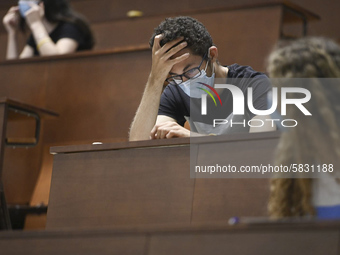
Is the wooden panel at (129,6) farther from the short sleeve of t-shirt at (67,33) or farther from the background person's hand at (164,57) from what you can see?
the background person's hand at (164,57)

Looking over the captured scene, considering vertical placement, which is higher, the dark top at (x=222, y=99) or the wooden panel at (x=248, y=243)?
the dark top at (x=222, y=99)

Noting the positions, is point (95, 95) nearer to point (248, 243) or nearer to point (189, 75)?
point (189, 75)

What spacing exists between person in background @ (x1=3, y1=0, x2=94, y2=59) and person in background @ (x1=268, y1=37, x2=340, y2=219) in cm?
118

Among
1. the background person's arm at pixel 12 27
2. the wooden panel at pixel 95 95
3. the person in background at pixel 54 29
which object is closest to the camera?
the wooden panel at pixel 95 95

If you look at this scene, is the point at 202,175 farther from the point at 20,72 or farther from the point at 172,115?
the point at 20,72

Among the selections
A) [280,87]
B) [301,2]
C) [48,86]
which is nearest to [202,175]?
[280,87]

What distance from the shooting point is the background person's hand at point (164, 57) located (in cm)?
105

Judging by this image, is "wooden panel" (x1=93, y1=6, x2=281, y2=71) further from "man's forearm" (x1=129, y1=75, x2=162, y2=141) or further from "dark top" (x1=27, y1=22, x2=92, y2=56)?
"man's forearm" (x1=129, y1=75, x2=162, y2=141)

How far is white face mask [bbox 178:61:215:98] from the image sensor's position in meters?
1.07

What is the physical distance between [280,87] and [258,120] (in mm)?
354

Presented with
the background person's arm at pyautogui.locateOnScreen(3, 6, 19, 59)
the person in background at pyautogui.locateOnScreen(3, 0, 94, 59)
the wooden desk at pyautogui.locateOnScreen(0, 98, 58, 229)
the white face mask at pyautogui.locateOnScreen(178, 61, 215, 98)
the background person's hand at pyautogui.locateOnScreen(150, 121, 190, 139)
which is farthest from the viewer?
the background person's arm at pyautogui.locateOnScreen(3, 6, 19, 59)

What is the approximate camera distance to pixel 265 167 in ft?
2.67

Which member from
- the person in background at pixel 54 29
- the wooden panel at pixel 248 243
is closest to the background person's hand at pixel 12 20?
the person in background at pixel 54 29

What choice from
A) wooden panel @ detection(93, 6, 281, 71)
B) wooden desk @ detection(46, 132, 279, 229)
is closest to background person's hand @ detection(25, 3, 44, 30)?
wooden panel @ detection(93, 6, 281, 71)
